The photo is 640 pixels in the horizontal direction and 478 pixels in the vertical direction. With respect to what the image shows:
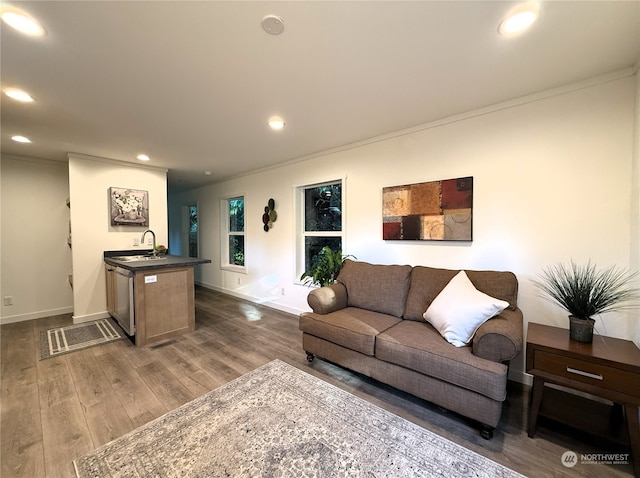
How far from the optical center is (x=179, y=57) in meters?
1.64

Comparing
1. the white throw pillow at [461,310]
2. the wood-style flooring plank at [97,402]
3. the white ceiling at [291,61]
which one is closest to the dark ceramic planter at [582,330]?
the white throw pillow at [461,310]

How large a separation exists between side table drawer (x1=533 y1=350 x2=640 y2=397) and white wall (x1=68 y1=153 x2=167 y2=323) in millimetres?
5195

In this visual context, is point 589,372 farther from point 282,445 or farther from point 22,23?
point 22,23

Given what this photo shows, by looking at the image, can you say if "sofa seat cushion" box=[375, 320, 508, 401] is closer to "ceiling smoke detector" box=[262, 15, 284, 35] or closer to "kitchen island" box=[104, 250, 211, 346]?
"ceiling smoke detector" box=[262, 15, 284, 35]

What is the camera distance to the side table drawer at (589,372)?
1330 millimetres

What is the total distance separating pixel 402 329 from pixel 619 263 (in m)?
1.62

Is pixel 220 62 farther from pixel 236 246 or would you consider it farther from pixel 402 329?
pixel 236 246

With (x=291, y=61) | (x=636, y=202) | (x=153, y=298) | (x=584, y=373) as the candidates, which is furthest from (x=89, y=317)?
(x=636, y=202)

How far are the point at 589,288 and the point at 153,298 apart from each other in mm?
3950

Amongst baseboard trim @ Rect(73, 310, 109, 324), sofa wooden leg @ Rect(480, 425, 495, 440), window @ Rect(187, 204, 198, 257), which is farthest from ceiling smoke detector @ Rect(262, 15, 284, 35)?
window @ Rect(187, 204, 198, 257)

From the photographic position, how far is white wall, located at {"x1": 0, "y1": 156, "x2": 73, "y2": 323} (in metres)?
3.66

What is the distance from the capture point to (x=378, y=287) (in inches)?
101

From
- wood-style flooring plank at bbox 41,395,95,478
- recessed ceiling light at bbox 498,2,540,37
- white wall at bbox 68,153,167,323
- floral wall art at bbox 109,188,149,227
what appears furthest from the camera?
floral wall art at bbox 109,188,149,227

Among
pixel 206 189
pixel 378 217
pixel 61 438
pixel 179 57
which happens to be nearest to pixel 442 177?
pixel 378 217
